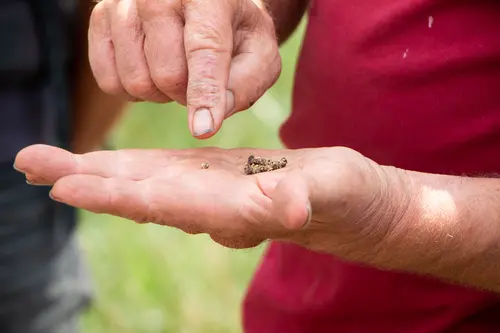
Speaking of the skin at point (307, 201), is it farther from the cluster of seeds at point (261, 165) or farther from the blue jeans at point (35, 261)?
the blue jeans at point (35, 261)

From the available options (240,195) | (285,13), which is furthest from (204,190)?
(285,13)

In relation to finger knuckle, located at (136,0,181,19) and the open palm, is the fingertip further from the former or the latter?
finger knuckle, located at (136,0,181,19)

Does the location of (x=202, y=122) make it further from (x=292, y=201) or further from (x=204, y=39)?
(x=292, y=201)

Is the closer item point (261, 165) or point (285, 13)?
point (261, 165)

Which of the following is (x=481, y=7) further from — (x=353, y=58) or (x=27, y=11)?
(x=27, y=11)

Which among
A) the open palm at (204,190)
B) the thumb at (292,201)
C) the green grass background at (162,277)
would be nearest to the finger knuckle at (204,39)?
the open palm at (204,190)

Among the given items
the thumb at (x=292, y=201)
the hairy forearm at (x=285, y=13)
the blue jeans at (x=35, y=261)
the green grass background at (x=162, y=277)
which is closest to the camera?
the thumb at (x=292, y=201)

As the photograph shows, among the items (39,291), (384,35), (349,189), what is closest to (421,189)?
(349,189)
